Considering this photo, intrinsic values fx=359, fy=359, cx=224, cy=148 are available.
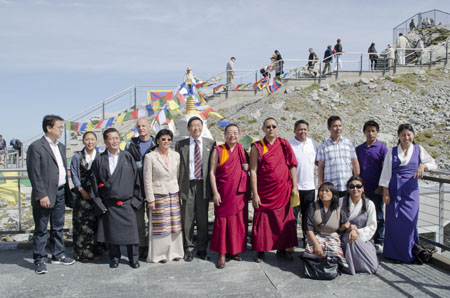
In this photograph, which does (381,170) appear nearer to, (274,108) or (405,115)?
(274,108)

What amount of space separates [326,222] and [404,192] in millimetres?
1006

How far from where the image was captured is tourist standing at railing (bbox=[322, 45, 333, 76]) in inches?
779

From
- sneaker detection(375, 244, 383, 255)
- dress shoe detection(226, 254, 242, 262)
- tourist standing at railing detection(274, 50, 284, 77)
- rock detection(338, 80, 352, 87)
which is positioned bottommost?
dress shoe detection(226, 254, 242, 262)

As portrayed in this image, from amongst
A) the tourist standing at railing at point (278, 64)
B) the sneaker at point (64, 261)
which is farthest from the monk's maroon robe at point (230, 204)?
the tourist standing at railing at point (278, 64)

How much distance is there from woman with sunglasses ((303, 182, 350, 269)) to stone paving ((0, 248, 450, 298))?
1.12 ft

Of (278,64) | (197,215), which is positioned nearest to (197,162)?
(197,215)

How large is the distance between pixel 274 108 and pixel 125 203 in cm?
1412

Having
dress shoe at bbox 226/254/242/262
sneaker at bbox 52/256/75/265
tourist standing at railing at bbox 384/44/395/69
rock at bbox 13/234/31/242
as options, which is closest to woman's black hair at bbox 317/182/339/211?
dress shoe at bbox 226/254/242/262

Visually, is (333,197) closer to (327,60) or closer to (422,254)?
(422,254)

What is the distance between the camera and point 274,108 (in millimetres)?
17625

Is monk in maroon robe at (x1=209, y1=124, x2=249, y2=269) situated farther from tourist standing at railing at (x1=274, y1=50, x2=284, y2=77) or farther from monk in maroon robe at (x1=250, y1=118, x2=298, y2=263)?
tourist standing at railing at (x1=274, y1=50, x2=284, y2=77)

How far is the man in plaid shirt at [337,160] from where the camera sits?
4496 millimetres

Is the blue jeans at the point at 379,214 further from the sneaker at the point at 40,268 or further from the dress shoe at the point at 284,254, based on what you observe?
the sneaker at the point at 40,268

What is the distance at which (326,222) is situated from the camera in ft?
13.4
